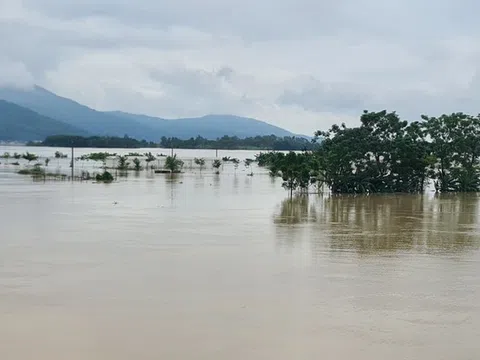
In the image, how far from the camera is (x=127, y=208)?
2097 centimetres

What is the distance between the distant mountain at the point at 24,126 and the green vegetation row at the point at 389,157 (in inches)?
5616

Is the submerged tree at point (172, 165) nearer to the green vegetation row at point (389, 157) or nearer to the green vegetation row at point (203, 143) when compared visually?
the green vegetation row at point (389, 157)

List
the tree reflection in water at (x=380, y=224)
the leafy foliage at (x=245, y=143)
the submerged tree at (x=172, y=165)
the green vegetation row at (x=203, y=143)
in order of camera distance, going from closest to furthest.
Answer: the tree reflection in water at (x=380, y=224) → the submerged tree at (x=172, y=165) → the leafy foliage at (x=245, y=143) → the green vegetation row at (x=203, y=143)

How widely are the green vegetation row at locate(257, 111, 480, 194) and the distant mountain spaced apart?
468 ft

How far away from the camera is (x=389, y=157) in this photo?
2875cm

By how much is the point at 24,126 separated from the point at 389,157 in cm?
15245

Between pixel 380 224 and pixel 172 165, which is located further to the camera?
pixel 172 165

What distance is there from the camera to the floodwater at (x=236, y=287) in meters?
6.79

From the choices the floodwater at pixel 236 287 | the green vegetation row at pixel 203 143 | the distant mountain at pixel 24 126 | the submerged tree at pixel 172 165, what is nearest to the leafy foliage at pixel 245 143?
the green vegetation row at pixel 203 143

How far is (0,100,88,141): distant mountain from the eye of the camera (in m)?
160

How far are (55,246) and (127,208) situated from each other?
805 centimetres

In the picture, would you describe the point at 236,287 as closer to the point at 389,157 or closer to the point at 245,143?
the point at 389,157

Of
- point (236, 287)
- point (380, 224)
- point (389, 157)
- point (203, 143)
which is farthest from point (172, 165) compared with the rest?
point (203, 143)

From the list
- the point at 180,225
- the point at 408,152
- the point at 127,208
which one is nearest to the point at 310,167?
the point at 408,152
